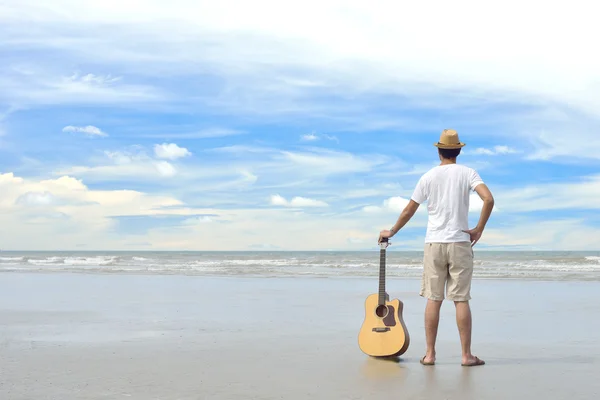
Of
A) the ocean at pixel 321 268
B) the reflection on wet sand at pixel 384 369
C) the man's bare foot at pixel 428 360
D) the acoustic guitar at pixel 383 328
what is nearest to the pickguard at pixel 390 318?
the acoustic guitar at pixel 383 328

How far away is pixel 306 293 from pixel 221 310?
3.45 meters

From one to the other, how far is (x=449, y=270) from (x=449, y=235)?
0.90ft

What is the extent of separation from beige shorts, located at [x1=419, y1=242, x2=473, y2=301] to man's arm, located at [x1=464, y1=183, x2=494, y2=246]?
0.38 ft

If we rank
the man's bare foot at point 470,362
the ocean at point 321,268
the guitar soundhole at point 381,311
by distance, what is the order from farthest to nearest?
the ocean at point 321,268 → the guitar soundhole at point 381,311 → the man's bare foot at point 470,362

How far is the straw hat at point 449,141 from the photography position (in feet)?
17.1

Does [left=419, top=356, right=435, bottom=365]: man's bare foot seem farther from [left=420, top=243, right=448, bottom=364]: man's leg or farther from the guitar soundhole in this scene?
the guitar soundhole

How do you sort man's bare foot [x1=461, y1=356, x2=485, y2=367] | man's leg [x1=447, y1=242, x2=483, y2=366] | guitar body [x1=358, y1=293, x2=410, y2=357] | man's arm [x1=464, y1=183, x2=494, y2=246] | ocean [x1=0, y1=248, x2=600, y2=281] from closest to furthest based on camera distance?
man's arm [x1=464, y1=183, x2=494, y2=246] → man's leg [x1=447, y1=242, x2=483, y2=366] → man's bare foot [x1=461, y1=356, x2=485, y2=367] → guitar body [x1=358, y1=293, x2=410, y2=357] → ocean [x1=0, y1=248, x2=600, y2=281]

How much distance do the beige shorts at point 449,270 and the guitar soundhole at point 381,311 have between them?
0.47 meters

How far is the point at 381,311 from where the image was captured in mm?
5590

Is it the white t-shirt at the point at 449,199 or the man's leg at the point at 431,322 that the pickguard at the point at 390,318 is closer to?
the man's leg at the point at 431,322

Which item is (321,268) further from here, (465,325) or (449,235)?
(449,235)

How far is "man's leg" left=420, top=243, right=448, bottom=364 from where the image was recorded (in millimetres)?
5129

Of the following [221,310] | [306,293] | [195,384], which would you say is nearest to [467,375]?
[195,384]

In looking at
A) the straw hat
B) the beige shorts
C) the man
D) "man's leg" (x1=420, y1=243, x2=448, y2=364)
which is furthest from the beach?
the straw hat
